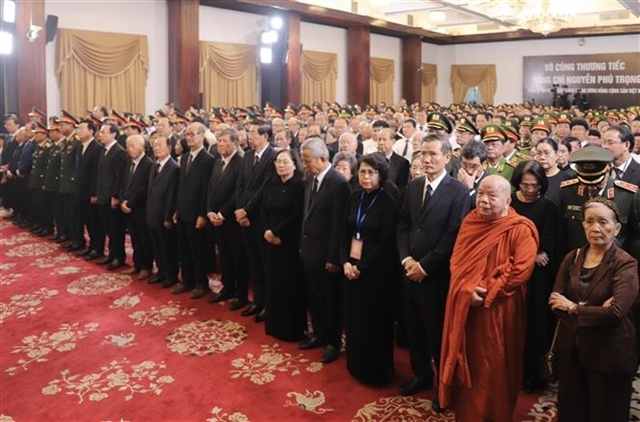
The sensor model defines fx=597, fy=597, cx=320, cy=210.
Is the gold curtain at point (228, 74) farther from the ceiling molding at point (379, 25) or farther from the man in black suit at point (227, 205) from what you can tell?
the man in black suit at point (227, 205)

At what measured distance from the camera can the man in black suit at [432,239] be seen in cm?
296

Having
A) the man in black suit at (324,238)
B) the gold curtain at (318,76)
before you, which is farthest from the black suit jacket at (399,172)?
the gold curtain at (318,76)

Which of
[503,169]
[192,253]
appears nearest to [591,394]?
[503,169]

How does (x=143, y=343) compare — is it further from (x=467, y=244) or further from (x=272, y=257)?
(x=467, y=244)

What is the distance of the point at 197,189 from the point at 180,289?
0.87 meters

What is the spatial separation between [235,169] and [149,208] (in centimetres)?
99

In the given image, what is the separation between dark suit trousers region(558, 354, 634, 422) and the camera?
239 centimetres

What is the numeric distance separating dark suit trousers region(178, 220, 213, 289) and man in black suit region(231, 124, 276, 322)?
50cm

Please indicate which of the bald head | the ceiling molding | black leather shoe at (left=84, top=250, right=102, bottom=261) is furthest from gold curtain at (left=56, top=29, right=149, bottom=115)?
the bald head

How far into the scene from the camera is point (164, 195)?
508 centimetres

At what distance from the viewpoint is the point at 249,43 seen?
1359 centimetres

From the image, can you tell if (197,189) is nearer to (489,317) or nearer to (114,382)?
(114,382)

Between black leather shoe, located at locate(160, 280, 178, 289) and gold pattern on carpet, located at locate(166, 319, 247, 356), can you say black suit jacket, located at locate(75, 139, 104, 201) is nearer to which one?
black leather shoe, located at locate(160, 280, 178, 289)

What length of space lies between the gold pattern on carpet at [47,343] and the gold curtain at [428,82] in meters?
16.8
